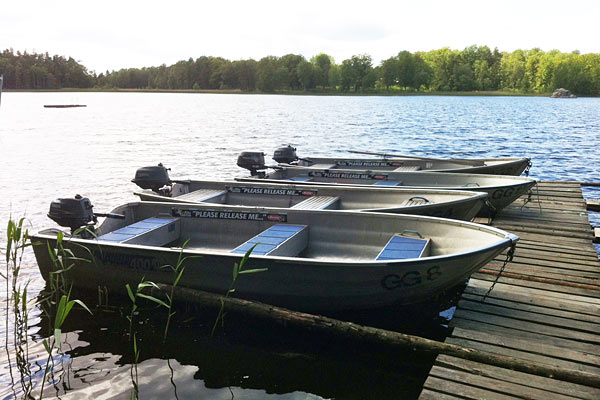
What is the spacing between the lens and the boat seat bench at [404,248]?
225 inches

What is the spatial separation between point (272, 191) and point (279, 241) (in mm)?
2896

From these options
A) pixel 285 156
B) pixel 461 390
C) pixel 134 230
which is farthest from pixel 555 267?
pixel 285 156

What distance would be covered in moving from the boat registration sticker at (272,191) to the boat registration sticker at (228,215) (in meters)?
1.73

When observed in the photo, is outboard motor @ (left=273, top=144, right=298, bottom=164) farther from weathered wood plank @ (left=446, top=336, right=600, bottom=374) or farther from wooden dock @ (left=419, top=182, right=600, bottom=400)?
weathered wood plank @ (left=446, top=336, right=600, bottom=374)

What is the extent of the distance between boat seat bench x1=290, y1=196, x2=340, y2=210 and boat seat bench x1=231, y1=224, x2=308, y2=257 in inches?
36.4

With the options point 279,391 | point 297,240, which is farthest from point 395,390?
point 297,240

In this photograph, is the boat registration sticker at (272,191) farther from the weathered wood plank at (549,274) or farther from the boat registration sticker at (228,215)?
the weathered wood plank at (549,274)

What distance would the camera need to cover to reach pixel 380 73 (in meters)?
129

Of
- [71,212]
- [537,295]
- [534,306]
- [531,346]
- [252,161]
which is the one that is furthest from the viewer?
[252,161]

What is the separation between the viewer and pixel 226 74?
134 m

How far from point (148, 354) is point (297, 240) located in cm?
237

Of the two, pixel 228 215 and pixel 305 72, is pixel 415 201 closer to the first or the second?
pixel 228 215

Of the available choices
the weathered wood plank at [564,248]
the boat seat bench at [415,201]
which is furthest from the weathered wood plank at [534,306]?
the boat seat bench at [415,201]

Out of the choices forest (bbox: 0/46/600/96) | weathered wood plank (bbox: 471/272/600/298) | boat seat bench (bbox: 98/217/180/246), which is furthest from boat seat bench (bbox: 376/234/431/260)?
forest (bbox: 0/46/600/96)
